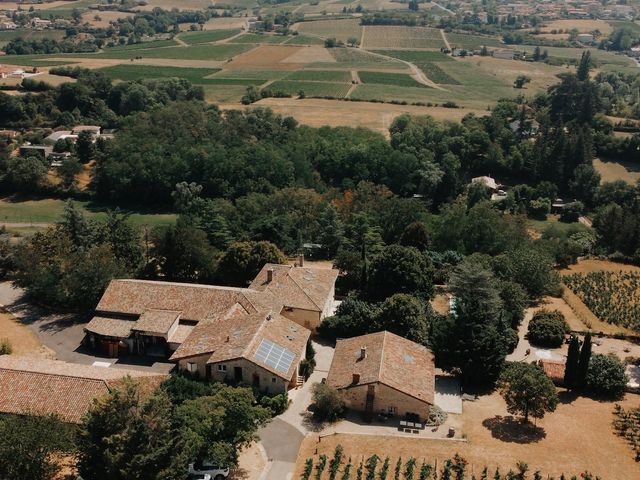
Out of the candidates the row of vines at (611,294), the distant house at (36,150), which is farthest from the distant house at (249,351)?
the distant house at (36,150)

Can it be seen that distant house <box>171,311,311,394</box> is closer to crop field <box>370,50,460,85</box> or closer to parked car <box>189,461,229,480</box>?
parked car <box>189,461,229,480</box>

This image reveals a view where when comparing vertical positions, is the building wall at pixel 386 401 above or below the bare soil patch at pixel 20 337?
above

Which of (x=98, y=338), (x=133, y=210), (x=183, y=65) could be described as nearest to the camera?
→ (x=98, y=338)

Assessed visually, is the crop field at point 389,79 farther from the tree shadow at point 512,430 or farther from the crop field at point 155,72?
the tree shadow at point 512,430

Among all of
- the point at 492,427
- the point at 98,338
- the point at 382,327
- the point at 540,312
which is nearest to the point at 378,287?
the point at 382,327

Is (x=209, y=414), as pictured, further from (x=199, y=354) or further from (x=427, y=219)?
(x=427, y=219)
